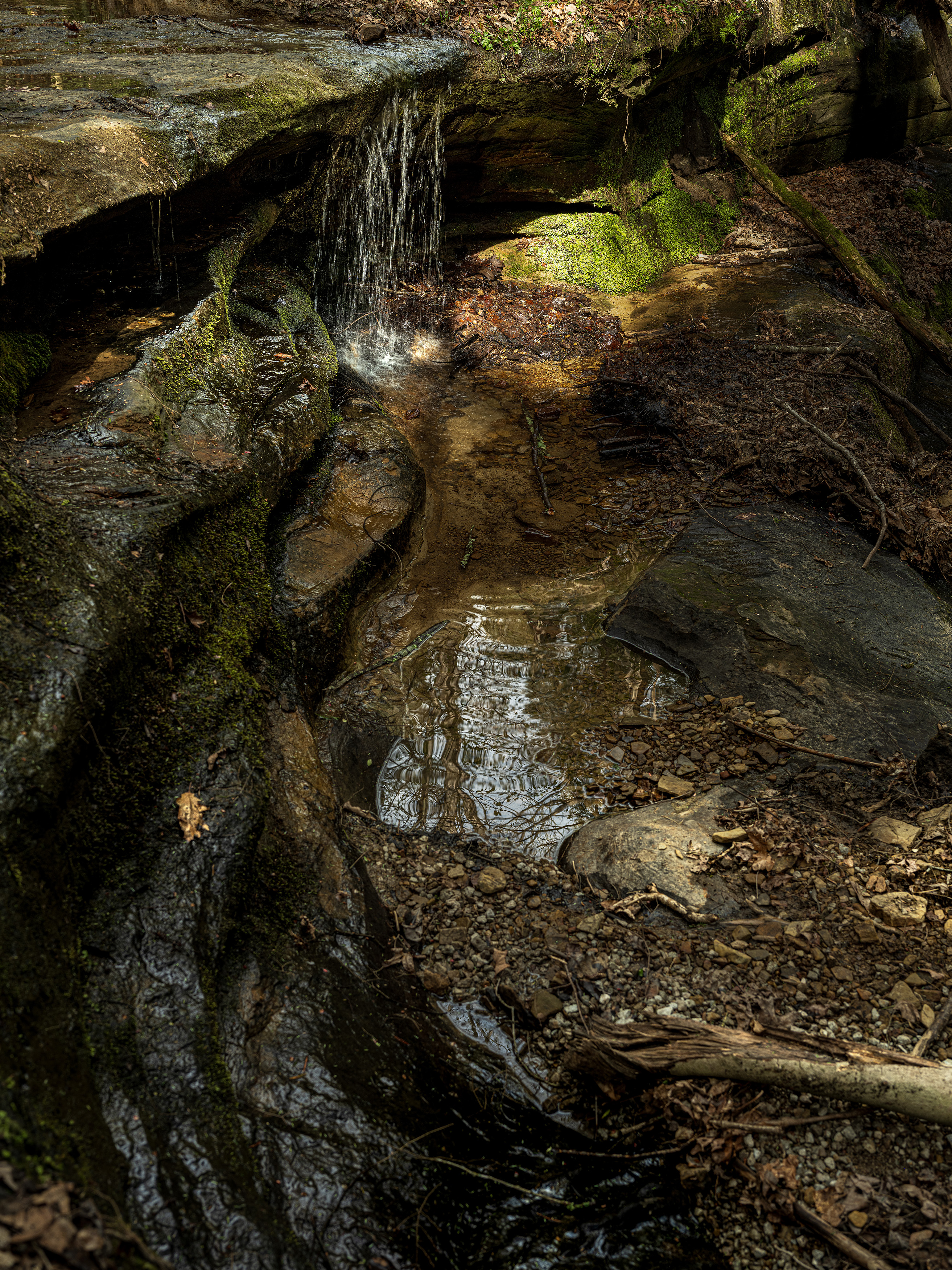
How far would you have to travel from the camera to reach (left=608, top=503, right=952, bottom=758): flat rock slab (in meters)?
4.46

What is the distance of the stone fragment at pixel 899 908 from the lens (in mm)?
3271

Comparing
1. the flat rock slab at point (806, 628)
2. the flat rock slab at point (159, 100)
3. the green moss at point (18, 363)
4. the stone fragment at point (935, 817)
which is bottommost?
the stone fragment at point (935, 817)

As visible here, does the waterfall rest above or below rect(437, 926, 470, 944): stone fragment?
above

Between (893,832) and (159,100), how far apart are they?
6.19m

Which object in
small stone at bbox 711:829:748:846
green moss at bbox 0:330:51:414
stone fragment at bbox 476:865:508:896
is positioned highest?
green moss at bbox 0:330:51:414

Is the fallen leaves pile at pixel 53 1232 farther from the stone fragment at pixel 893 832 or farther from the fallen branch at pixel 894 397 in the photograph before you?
the fallen branch at pixel 894 397

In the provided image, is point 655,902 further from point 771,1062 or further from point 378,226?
point 378,226

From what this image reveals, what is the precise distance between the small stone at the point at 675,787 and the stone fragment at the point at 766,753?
430mm

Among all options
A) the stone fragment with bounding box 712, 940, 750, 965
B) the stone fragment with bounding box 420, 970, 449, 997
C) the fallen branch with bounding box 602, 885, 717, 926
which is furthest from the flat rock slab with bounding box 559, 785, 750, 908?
the stone fragment with bounding box 420, 970, 449, 997

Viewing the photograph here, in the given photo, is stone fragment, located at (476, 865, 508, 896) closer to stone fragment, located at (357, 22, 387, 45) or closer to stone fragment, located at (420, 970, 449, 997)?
stone fragment, located at (420, 970, 449, 997)

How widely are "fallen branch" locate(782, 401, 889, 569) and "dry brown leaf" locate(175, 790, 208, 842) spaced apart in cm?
492

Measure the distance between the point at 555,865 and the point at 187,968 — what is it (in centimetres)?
200

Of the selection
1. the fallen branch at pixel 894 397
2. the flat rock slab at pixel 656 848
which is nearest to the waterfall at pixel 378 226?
the fallen branch at pixel 894 397

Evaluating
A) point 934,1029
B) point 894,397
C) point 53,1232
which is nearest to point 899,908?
point 934,1029
